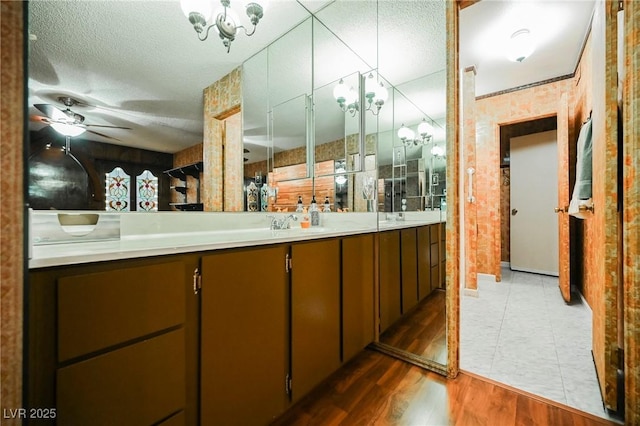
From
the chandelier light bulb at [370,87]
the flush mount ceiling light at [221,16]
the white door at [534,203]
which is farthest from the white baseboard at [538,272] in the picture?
the flush mount ceiling light at [221,16]

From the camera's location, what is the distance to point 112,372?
2.20 feet

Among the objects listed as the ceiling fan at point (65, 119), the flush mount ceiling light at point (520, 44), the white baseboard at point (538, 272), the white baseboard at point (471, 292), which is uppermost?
the flush mount ceiling light at point (520, 44)

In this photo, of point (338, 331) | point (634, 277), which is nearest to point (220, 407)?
point (338, 331)

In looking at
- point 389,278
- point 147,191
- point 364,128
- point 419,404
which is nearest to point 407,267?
point 389,278

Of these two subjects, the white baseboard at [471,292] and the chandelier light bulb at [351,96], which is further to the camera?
the white baseboard at [471,292]

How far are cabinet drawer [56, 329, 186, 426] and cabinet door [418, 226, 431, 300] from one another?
186 cm

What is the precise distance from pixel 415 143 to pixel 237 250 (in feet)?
5.78

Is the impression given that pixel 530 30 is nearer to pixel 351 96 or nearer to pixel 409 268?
pixel 351 96

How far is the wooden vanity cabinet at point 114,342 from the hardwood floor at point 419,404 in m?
0.75

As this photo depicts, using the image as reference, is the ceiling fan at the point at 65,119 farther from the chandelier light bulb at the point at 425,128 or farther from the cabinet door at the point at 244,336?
the chandelier light bulb at the point at 425,128

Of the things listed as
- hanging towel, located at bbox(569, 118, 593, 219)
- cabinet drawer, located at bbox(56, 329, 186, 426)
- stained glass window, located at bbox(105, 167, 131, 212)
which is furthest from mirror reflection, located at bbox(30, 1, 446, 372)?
cabinet drawer, located at bbox(56, 329, 186, 426)

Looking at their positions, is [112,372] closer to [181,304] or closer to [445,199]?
[181,304]

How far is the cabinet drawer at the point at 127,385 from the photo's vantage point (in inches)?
24.3

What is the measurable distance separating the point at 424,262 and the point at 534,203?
3.13 metres
